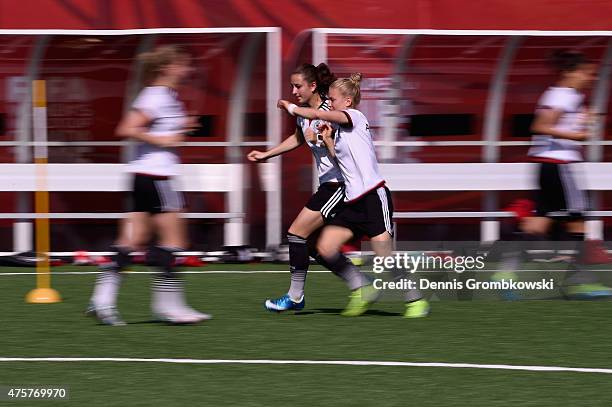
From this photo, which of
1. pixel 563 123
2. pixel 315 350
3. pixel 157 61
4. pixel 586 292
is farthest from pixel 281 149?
pixel 586 292

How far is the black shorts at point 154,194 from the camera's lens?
8859mm

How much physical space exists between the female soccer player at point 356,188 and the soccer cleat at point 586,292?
1.61 m

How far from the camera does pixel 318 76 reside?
978 centimetres

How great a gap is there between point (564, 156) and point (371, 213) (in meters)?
1.93

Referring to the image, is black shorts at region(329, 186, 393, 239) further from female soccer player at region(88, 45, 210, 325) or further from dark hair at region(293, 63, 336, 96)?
female soccer player at region(88, 45, 210, 325)

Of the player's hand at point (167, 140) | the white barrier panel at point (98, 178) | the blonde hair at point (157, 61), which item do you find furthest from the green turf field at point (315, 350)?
the white barrier panel at point (98, 178)

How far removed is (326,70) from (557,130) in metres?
1.80

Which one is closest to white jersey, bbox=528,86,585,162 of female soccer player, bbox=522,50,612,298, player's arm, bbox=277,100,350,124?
female soccer player, bbox=522,50,612,298

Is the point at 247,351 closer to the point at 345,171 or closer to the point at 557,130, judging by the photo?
the point at 345,171

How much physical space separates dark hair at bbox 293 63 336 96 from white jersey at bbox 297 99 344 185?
0.09 metres

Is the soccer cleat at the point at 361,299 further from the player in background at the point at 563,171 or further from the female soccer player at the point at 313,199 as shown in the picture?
the player in background at the point at 563,171

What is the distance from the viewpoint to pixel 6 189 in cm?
1379

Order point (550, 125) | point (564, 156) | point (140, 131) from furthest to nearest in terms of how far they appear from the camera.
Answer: point (564, 156), point (550, 125), point (140, 131)

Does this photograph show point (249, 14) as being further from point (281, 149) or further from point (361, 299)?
point (361, 299)
